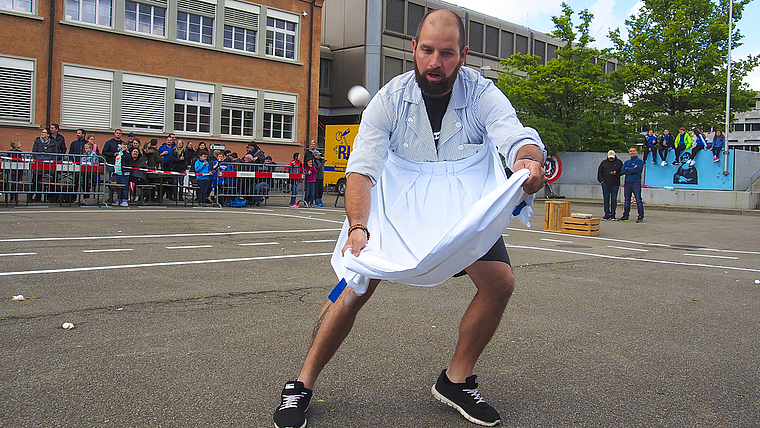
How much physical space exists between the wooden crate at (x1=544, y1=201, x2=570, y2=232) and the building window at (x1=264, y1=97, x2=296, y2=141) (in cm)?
1912

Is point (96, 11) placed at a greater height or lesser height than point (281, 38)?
lesser

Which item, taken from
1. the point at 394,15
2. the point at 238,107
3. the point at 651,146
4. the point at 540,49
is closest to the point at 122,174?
the point at 238,107

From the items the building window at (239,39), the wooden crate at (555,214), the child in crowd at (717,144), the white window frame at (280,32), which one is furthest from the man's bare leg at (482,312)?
the white window frame at (280,32)

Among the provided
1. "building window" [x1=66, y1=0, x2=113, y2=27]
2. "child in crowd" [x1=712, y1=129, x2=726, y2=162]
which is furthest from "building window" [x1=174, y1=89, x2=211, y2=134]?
"child in crowd" [x1=712, y1=129, x2=726, y2=162]

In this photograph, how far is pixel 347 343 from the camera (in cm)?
437

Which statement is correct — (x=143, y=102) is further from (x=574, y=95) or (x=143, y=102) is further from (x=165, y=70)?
(x=574, y=95)

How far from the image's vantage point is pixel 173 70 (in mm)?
27344

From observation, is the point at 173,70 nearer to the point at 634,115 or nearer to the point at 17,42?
the point at 17,42

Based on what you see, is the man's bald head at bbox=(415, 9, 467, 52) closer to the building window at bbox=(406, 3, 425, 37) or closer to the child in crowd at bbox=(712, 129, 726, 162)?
the child in crowd at bbox=(712, 129, 726, 162)

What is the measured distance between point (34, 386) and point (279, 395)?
127 centimetres

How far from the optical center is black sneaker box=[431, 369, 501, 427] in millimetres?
3037

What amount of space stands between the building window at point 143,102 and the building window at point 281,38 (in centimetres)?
580

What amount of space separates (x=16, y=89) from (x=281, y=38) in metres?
11.9

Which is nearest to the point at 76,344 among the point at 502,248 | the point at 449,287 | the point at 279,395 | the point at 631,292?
the point at 279,395
